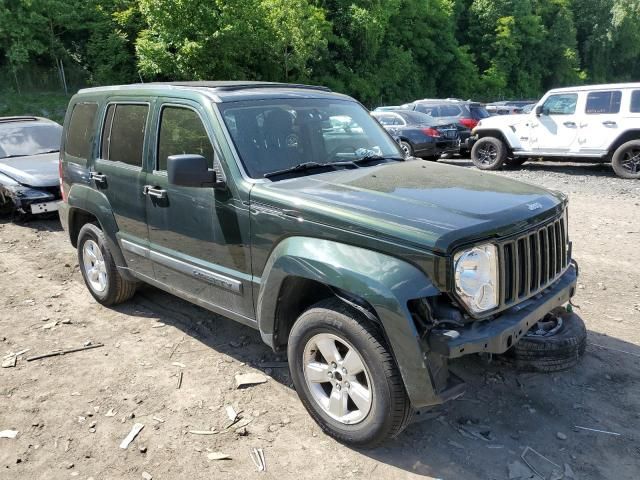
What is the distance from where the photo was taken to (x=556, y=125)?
499 inches

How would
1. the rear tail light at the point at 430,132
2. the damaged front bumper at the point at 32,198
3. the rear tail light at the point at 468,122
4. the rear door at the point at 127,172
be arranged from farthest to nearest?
the rear tail light at the point at 468,122 < the rear tail light at the point at 430,132 < the damaged front bumper at the point at 32,198 < the rear door at the point at 127,172

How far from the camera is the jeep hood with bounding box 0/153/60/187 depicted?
8.57 meters

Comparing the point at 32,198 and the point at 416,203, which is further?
the point at 32,198

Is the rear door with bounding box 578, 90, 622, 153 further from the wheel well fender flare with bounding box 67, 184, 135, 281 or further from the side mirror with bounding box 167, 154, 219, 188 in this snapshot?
the side mirror with bounding box 167, 154, 219, 188

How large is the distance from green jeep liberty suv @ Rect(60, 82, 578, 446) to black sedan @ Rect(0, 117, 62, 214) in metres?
4.29

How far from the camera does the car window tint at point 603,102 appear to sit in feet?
38.6

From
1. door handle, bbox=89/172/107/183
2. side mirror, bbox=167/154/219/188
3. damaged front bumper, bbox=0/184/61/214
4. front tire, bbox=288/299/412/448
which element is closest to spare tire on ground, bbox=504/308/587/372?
front tire, bbox=288/299/412/448

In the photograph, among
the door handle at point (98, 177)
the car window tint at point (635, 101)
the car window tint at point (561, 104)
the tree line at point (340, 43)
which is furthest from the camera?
the tree line at point (340, 43)

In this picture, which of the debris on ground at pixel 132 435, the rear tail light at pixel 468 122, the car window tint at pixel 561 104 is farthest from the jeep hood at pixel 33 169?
the rear tail light at pixel 468 122

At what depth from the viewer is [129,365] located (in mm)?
4258

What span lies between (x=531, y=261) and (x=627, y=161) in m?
10.4

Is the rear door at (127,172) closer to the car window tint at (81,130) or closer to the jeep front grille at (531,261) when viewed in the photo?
the car window tint at (81,130)

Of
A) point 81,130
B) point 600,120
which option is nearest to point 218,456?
point 81,130

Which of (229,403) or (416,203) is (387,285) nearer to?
(416,203)
